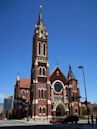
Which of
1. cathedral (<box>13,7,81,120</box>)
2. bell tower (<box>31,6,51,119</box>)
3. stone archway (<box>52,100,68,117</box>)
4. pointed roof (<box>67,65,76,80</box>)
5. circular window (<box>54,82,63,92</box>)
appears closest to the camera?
bell tower (<box>31,6,51,119</box>)

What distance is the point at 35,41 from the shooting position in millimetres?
79750

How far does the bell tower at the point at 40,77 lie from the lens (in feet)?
229

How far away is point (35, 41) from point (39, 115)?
2564 cm

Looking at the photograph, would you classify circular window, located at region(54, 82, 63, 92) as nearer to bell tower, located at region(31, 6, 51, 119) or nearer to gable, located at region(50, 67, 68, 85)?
gable, located at region(50, 67, 68, 85)

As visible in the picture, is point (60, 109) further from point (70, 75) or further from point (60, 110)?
point (70, 75)

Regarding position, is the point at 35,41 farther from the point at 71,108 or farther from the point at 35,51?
the point at 71,108

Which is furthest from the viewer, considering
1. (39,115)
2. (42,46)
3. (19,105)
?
(19,105)

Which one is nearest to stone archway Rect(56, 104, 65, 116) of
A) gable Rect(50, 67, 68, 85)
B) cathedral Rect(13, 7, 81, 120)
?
cathedral Rect(13, 7, 81, 120)

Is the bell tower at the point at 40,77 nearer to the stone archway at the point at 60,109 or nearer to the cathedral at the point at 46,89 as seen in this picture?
the cathedral at the point at 46,89

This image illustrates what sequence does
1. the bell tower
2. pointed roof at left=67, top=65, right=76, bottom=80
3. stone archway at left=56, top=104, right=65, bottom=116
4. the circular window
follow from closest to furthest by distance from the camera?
1. the bell tower
2. stone archway at left=56, top=104, right=65, bottom=116
3. the circular window
4. pointed roof at left=67, top=65, right=76, bottom=80

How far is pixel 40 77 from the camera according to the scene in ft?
242

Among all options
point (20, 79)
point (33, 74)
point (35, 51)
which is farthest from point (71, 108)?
point (20, 79)

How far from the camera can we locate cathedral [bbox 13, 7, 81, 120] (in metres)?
70.4

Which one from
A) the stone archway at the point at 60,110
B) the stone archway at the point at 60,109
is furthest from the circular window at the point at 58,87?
the stone archway at the point at 60,110
